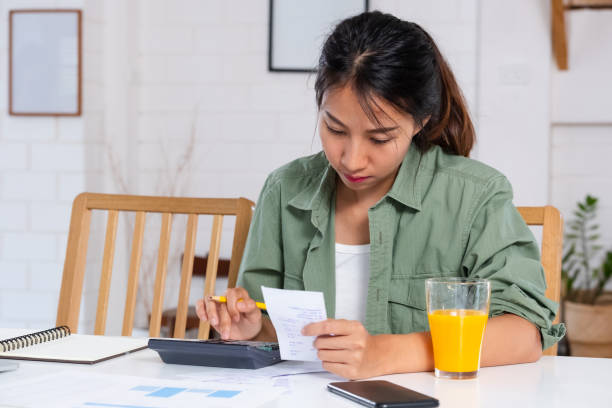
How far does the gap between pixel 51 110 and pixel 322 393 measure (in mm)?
2361

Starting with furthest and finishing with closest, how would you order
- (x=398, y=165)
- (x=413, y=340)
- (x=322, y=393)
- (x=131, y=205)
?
(x=131, y=205), (x=398, y=165), (x=413, y=340), (x=322, y=393)

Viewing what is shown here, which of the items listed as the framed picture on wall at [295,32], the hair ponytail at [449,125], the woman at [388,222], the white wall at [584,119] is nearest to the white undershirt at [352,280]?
the woman at [388,222]

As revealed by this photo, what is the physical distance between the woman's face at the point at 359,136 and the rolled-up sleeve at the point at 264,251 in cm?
24

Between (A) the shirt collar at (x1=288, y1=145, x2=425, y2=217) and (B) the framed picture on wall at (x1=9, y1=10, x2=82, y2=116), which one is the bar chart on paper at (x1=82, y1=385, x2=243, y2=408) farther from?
(B) the framed picture on wall at (x1=9, y1=10, x2=82, y2=116)

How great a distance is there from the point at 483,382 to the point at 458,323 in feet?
0.27

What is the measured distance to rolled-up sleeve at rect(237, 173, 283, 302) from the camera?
1466 millimetres

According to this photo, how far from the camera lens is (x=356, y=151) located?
49.4 inches

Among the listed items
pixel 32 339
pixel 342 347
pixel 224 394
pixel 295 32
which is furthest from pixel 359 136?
pixel 295 32

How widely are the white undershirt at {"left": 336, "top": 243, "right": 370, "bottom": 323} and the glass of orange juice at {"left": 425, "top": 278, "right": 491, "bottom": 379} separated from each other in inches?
14.8

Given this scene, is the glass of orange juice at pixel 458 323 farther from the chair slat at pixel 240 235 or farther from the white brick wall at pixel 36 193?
the white brick wall at pixel 36 193

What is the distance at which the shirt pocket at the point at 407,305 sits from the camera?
53.7 inches

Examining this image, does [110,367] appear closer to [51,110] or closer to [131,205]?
[131,205]

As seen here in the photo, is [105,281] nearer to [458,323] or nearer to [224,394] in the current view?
[224,394]

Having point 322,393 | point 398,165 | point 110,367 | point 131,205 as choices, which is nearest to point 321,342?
point 322,393
